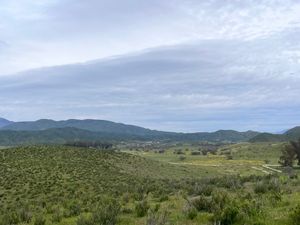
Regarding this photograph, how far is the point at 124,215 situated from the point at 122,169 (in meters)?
51.5

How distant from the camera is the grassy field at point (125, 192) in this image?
14820 mm

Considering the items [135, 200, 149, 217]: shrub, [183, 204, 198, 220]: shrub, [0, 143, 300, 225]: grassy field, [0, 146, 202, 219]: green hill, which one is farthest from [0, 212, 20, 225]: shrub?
[0, 146, 202, 219]: green hill

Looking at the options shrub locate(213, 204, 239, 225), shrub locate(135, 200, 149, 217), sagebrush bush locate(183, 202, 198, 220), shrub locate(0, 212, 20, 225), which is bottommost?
shrub locate(0, 212, 20, 225)

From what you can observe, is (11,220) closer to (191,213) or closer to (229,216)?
(191,213)

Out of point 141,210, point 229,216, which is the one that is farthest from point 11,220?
point 229,216

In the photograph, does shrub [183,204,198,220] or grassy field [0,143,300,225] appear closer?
grassy field [0,143,300,225]

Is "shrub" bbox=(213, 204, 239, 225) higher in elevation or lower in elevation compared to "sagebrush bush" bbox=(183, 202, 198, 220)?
higher

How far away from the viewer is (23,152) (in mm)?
69062

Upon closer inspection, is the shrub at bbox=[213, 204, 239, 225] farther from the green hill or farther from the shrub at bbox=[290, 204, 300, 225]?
the green hill

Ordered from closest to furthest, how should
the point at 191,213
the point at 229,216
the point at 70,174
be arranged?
the point at 229,216, the point at 191,213, the point at 70,174

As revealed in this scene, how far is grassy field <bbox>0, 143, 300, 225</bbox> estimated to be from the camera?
48.6ft

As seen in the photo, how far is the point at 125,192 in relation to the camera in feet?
104

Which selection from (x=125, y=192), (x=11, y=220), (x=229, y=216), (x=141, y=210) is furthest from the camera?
(x=125, y=192)

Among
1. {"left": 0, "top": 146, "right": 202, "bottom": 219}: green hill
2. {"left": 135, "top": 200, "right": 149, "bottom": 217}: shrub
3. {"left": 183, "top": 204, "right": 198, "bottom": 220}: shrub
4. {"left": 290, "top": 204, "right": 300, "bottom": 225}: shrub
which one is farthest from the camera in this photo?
{"left": 0, "top": 146, "right": 202, "bottom": 219}: green hill
